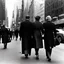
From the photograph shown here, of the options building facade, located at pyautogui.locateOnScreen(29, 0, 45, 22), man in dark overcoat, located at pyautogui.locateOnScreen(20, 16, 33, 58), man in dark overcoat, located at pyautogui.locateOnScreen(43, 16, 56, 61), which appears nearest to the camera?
man in dark overcoat, located at pyautogui.locateOnScreen(43, 16, 56, 61)

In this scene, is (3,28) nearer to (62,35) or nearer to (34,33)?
(34,33)

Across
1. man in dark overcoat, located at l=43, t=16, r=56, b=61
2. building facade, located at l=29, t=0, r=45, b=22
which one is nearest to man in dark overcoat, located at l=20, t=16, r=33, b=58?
man in dark overcoat, located at l=43, t=16, r=56, b=61

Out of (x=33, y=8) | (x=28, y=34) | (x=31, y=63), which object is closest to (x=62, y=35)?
(x=28, y=34)

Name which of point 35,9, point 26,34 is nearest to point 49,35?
point 26,34

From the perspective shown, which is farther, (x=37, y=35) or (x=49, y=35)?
(x=37, y=35)

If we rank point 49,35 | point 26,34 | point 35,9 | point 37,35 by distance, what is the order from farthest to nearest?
point 35,9 → point 26,34 → point 37,35 → point 49,35

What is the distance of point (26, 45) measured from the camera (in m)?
10.0

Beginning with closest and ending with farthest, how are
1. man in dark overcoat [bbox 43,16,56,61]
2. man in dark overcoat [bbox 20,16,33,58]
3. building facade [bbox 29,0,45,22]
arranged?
man in dark overcoat [bbox 43,16,56,61] < man in dark overcoat [bbox 20,16,33,58] < building facade [bbox 29,0,45,22]

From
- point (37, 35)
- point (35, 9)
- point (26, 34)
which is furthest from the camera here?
point (35, 9)

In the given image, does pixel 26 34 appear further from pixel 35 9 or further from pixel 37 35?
pixel 35 9

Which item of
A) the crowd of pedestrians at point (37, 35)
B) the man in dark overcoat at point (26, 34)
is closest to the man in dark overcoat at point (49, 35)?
the crowd of pedestrians at point (37, 35)

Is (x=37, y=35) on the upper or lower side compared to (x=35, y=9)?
lower

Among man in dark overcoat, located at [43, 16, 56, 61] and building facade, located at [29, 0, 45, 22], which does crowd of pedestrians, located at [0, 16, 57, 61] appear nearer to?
man in dark overcoat, located at [43, 16, 56, 61]

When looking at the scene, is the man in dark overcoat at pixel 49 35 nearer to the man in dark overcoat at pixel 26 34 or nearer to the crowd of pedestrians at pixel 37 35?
the crowd of pedestrians at pixel 37 35
